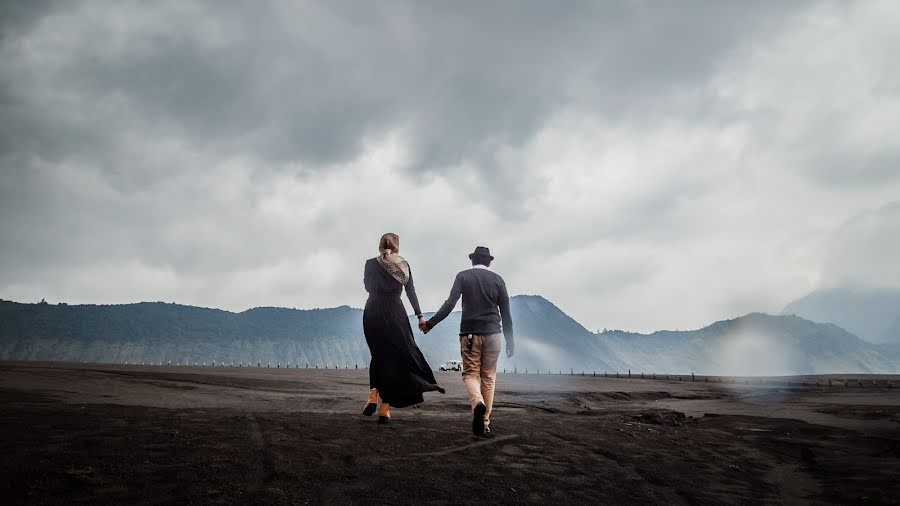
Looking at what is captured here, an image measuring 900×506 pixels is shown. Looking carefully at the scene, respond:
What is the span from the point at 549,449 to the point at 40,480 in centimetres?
418

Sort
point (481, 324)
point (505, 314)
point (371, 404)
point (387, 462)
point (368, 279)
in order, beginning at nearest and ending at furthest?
point (387, 462)
point (481, 324)
point (371, 404)
point (505, 314)
point (368, 279)

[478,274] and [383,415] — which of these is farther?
A: [478,274]

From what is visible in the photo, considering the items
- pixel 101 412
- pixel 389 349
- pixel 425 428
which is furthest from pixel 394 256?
pixel 101 412

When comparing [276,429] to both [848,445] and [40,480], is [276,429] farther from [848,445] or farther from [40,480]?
[848,445]

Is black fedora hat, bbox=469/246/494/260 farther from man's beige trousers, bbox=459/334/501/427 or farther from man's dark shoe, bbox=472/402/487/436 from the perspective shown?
man's dark shoe, bbox=472/402/487/436

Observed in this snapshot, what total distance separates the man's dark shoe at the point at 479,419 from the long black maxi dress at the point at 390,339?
1.24 meters

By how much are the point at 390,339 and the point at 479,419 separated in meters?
2.02

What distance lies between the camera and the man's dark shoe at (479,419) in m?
5.79

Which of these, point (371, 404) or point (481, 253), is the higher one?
point (481, 253)

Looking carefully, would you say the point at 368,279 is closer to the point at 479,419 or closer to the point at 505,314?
the point at 505,314

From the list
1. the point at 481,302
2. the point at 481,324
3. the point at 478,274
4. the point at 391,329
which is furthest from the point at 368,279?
the point at 481,324

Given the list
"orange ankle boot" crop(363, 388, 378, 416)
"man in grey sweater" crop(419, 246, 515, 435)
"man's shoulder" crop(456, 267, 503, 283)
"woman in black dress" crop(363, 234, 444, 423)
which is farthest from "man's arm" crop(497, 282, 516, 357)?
"orange ankle boot" crop(363, 388, 378, 416)

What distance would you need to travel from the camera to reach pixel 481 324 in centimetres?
670

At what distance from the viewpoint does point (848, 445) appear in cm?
668
